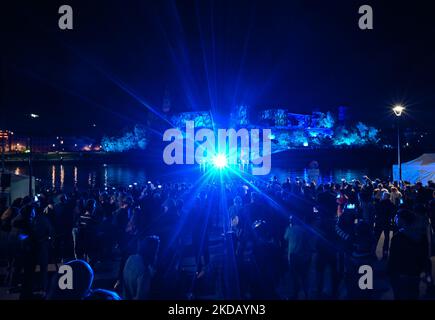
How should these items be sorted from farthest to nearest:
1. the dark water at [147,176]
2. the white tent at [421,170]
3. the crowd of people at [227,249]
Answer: the dark water at [147,176], the white tent at [421,170], the crowd of people at [227,249]

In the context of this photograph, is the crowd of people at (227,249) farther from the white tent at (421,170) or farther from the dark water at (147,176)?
the dark water at (147,176)

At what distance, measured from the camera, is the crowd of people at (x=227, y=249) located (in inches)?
168

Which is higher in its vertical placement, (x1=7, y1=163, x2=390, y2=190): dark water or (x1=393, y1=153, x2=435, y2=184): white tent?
(x1=393, y1=153, x2=435, y2=184): white tent

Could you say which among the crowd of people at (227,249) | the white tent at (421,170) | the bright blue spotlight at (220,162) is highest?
the bright blue spotlight at (220,162)

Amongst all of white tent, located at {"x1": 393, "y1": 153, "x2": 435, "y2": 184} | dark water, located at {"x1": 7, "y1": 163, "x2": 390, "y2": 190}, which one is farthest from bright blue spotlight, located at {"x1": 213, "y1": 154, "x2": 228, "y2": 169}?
white tent, located at {"x1": 393, "y1": 153, "x2": 435, "y2": 184}

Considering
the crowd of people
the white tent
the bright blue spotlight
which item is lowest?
the crowd of people

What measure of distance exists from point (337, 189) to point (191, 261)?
765cm

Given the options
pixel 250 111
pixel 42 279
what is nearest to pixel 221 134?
pixel 250 111

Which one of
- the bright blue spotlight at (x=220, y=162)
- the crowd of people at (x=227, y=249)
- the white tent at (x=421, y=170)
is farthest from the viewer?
the bright blue spotlight at (x=220, y=162)

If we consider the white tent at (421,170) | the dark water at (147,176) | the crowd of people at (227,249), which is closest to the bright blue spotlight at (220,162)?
the dark water at (147,176)

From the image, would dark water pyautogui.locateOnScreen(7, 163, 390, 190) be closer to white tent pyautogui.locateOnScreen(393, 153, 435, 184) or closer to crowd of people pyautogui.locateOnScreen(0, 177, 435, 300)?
white tent pyautogui.locateOnScreen(393, 153, 435, 184)

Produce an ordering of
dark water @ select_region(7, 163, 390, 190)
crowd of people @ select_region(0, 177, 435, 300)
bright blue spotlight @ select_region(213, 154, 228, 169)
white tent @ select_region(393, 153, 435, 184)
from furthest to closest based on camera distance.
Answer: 1. bright blue spotlight @ select_region(213, 154, 228, 169)
2. dark water @ select_region(7, 163, 390, 190)
3. white tent @ select_region(393, 153, 435, 184)
4. crowd of people @ select_region(0, 177, 435, 300)

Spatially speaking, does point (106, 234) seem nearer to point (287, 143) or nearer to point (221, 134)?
point (221, 134)

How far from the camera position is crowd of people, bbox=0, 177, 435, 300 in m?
4.27
